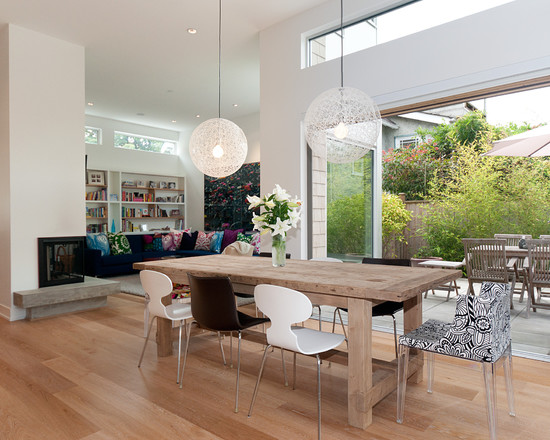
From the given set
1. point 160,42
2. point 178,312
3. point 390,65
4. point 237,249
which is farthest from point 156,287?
point 160,42

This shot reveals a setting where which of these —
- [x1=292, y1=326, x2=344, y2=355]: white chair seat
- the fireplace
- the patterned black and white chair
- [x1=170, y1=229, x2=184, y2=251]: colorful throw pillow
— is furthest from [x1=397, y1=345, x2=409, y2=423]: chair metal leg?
[x1=170, y1=229, x2=184, y2=251]: colorful throw pillow

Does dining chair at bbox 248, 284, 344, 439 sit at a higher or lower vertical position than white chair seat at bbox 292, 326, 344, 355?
higher

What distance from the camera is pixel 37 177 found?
4.59 meters

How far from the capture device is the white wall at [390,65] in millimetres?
2971

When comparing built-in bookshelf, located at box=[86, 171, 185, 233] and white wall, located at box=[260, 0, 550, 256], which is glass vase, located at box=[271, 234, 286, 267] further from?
built-in bookshelf, located at box=[86, 171, 185, 233]

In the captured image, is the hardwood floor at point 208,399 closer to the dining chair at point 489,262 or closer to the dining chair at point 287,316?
the dining chair at point 287,316

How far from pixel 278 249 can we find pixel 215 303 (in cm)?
74

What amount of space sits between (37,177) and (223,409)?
372 cm

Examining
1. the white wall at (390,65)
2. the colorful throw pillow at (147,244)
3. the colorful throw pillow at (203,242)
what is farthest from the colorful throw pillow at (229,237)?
the white wall at (390,65)

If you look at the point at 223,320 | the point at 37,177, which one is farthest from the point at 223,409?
the point at 37,177

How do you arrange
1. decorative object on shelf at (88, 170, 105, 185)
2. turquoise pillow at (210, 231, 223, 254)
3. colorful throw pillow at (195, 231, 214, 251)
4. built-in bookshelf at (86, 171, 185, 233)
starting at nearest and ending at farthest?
turquoise pillow at (210, 231, 223, 254) < colorful throw pillow at (195, 231, 214, 251) < decorative object on shelf at (88, 170, 105, 185) < built-in bookshelf at (86, 171, 185, 233)

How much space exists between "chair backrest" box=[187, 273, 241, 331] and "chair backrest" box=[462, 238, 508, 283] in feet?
11.0

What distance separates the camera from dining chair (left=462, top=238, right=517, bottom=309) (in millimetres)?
4395

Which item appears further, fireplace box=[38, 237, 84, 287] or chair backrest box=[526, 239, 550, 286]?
fireplace box=[38, 237, 84, 287]
